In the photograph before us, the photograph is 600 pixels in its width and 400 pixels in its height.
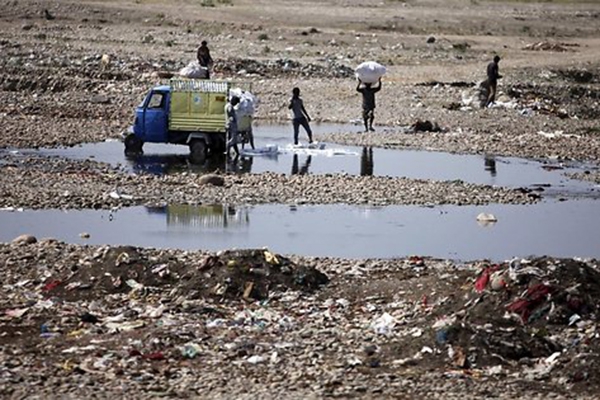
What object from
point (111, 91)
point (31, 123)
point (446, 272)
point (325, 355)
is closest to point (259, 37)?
point (111, 91)

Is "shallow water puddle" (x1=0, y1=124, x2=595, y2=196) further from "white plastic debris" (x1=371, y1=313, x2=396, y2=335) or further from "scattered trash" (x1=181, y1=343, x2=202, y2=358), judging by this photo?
"scattered trash" (x1=181, y1=343, x2=202, y2=358)

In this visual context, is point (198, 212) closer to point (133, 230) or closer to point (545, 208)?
point (133, 230)

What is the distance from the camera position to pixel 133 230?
22.1 meters

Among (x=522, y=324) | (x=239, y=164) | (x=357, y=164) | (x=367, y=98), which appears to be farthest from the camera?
(x=367, y=98)

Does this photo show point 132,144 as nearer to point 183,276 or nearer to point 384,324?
point 183,276

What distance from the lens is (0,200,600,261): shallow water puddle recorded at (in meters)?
21.3

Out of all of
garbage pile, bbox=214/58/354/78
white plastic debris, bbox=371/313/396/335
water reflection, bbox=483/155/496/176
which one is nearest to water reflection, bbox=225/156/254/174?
water reflection, bbox=483/155/496/176

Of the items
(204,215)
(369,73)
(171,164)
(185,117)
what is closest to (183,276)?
(204,215)

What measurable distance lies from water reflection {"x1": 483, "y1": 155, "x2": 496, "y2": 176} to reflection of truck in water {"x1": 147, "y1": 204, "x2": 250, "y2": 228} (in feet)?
23.6

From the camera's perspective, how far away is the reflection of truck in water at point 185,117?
29.9m

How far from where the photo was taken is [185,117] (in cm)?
2998

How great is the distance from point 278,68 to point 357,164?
1651cm

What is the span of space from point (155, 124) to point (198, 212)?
6.47 meters

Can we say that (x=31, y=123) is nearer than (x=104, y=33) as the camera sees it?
Yes
